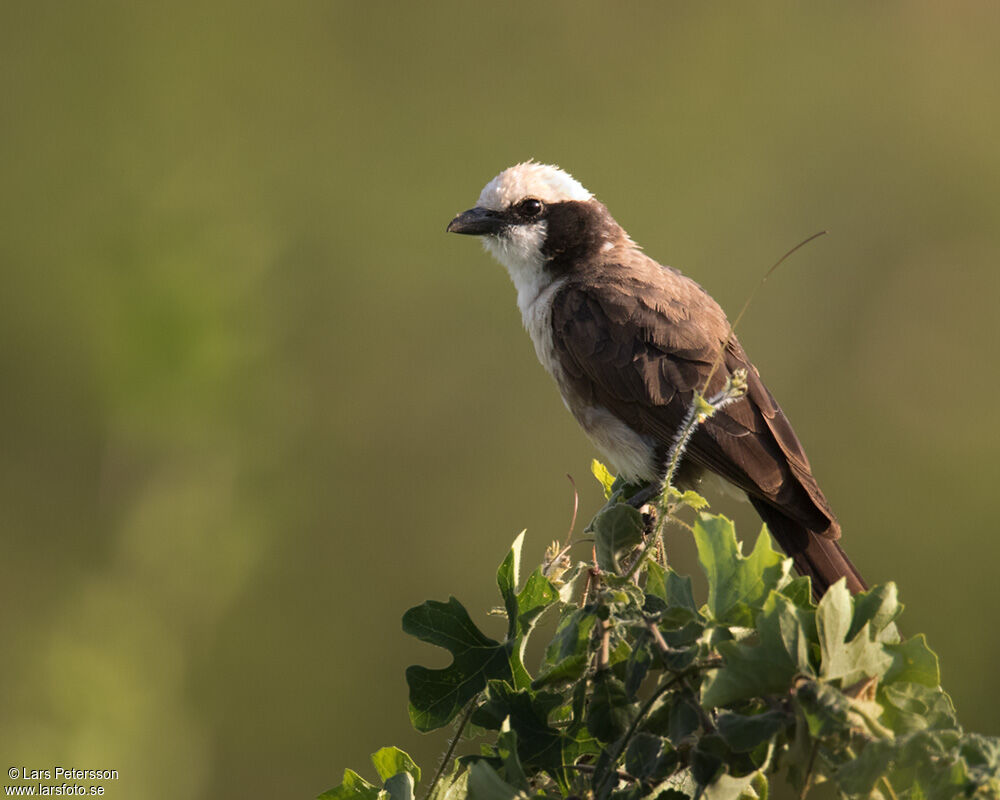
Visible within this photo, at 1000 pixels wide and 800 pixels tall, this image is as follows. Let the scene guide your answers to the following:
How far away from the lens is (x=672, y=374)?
366 cm

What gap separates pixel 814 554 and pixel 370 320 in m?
4.46

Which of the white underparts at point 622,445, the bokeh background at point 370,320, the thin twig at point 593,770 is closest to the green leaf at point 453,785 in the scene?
the thin twig at point 593,770

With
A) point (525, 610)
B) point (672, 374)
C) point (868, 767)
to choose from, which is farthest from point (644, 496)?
point (868, 767)

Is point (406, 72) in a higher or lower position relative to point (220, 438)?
higher

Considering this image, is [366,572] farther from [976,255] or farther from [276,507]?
[976,255]

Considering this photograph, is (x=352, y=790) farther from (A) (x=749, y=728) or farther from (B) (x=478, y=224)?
(B) (x=478, y=224)

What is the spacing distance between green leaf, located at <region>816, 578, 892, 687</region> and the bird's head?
302cm

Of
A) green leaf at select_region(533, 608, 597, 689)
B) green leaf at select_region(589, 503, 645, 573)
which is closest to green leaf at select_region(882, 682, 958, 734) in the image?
green leaf at select_region(533, 608, 597, 689)

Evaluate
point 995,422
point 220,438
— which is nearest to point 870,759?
point 220,438

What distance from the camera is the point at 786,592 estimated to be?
1.60 metres

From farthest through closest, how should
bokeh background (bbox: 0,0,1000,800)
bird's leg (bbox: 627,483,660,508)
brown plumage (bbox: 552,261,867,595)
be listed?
bokeh background (bbox: 0,0,1000,800)
bird's leg (bbox: 627,483,660,508)
brown plumage (bbox: 552,261,867,595)

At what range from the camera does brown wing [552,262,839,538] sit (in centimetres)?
344

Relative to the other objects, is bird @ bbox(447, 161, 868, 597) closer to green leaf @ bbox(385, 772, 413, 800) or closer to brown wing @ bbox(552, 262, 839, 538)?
brown wing @ bbox(552, 262, 839, 538)

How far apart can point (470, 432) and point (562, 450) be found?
574mm
